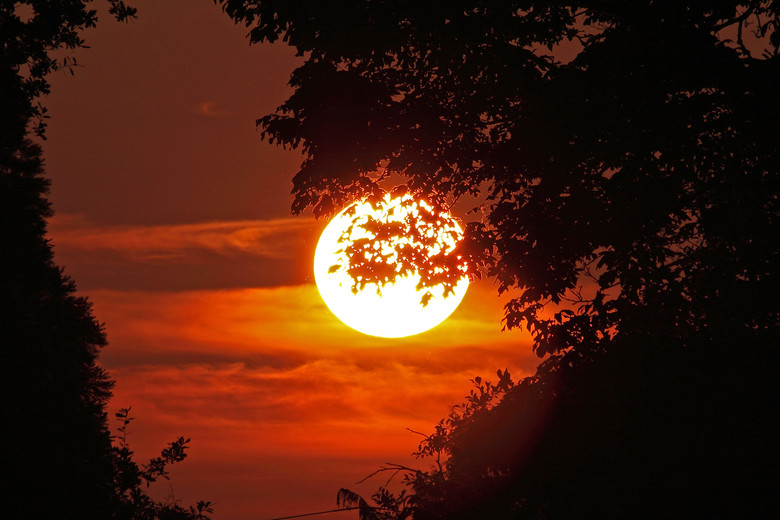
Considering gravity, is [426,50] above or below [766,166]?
above

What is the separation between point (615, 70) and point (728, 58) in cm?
150

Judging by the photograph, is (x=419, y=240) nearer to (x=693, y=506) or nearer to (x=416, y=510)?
(x=416, y=510)

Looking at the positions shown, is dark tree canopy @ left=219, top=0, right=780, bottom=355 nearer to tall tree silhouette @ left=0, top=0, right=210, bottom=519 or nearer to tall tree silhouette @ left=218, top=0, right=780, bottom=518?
tall tree silhouette @ left=218, top=0, right=780, bottom=518

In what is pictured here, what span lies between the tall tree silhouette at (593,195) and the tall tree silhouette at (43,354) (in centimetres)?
388

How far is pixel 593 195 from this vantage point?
44.4 feet

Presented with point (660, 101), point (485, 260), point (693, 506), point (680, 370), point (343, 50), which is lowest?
point (693, 506)

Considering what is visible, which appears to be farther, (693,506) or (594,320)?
(594,320)

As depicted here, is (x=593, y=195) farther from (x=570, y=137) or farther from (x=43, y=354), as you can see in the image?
(x=43, y=354)

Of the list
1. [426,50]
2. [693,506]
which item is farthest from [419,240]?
[693,506]

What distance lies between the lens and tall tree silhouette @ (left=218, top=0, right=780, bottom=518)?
31.8 ft

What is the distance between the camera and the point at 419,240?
1469cm

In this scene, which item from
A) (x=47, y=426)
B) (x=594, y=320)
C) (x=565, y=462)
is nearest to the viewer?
(x=565, y=462)

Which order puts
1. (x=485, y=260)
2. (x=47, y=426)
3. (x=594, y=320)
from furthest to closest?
(x=47, y=426)
(x=485, y=260)
(x=594, y=320)

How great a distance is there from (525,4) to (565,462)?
681 cm
